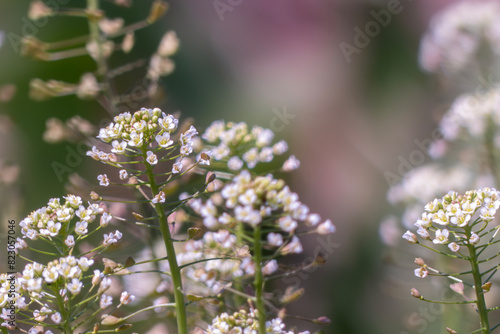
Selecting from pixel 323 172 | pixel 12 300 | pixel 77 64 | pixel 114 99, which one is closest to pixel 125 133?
pixel 12 300

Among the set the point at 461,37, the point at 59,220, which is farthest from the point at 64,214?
the point at 461,37

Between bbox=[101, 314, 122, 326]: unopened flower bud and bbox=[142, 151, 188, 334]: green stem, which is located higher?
bbox=[142, 151, 188, 334]: green stem

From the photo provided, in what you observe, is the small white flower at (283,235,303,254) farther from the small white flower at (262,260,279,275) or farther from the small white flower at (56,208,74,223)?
the small white flower at (56,208,74,223)

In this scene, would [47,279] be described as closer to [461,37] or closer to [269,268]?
[269,268]

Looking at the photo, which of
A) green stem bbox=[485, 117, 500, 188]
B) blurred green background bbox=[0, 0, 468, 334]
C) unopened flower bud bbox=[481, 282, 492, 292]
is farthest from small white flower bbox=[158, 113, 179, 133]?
blurred green background bbox=[0, 0, 468, 334]

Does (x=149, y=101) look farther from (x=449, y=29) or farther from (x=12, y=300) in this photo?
(x=449, y=29)

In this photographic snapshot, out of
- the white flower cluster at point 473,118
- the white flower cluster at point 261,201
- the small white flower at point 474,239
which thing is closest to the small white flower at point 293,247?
the white flower cluster at point 261,201
